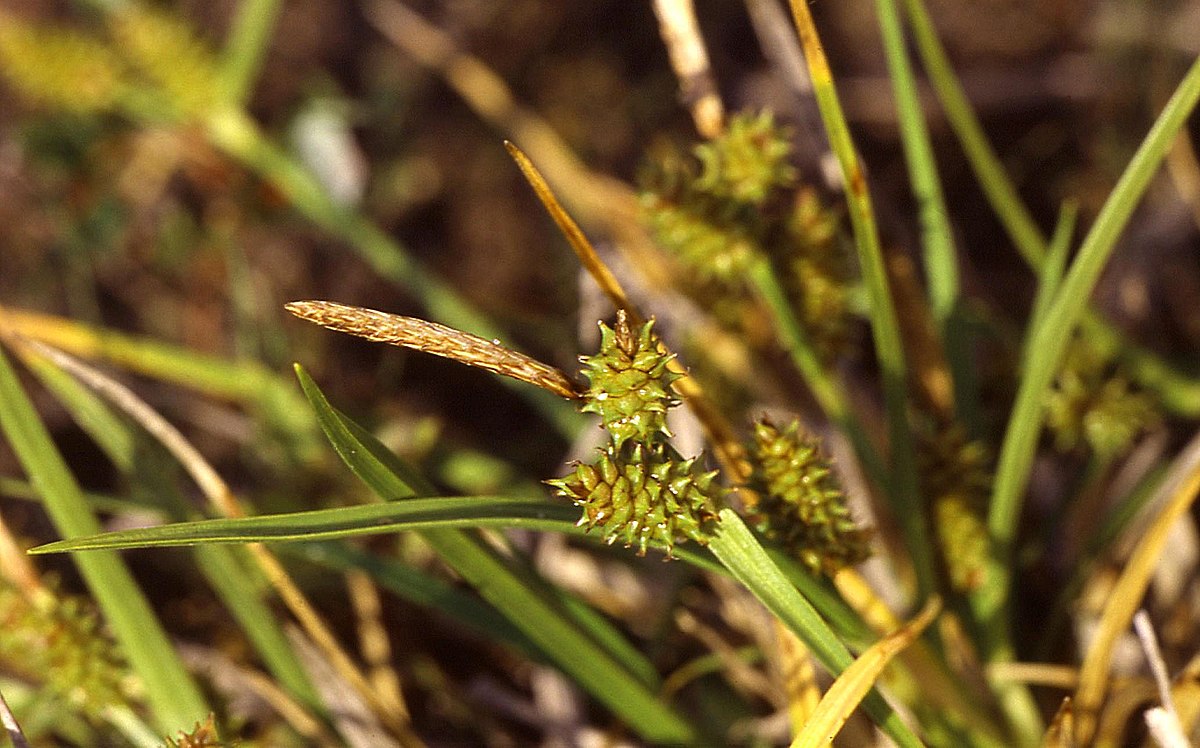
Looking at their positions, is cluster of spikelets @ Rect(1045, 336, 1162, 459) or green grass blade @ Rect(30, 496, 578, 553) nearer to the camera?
green grass blade @ Rect(30, 496, 578, 553)

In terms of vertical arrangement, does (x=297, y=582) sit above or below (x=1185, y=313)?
below

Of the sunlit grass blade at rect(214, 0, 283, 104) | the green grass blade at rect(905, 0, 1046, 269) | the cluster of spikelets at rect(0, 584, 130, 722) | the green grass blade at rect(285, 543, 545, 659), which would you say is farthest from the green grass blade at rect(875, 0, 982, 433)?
the sunlit grass blade at rect(214, 0, 283, 104)

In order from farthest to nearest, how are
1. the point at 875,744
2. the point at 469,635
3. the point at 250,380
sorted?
the point at 250,380 < the point at 469,635 < the point at 875,744

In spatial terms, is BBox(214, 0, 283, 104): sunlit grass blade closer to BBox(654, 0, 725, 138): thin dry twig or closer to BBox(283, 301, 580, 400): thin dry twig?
BBox(654, 0, 725, 138): thin dry twig

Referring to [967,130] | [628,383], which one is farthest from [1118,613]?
[628,383]

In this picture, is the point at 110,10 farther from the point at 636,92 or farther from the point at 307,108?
the point at 636,92

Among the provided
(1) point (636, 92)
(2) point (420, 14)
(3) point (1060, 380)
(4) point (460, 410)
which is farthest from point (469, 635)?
(2) point (420, 14)

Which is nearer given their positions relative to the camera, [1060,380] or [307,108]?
[1060,380]
